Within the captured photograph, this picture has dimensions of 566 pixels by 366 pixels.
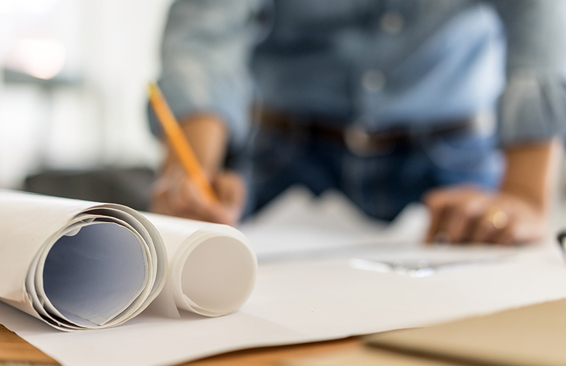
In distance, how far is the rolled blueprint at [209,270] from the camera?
0.88 ft

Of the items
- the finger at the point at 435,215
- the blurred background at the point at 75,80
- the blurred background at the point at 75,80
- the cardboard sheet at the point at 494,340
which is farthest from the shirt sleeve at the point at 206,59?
the blurred background at the point at 75,80

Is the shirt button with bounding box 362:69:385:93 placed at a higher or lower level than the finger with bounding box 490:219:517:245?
higher

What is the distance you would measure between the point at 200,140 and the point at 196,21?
0.70 ft

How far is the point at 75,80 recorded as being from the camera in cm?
332

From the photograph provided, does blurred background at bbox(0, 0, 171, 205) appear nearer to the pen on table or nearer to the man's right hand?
the man's right hand

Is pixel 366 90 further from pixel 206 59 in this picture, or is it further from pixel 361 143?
pixel 206 59

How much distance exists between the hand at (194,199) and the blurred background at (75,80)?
243cm

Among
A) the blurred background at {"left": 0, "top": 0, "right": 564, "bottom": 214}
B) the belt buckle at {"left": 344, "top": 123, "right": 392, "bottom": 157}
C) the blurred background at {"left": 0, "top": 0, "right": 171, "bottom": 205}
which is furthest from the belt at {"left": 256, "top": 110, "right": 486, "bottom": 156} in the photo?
the blurred background at {"left": 0, "top": 0, "right": 171, "bottom": 205}

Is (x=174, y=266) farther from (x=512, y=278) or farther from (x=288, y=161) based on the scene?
(x=288, y=161)

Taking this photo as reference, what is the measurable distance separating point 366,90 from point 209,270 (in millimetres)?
677

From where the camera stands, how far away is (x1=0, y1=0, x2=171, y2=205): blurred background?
314 centimetres

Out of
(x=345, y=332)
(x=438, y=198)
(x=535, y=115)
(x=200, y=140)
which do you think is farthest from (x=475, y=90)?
(x=345, y=332)

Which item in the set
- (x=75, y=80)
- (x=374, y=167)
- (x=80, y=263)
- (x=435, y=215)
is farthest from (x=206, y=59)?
(x=75, y=80)

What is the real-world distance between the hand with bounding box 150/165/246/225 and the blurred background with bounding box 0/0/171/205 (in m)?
2.43
